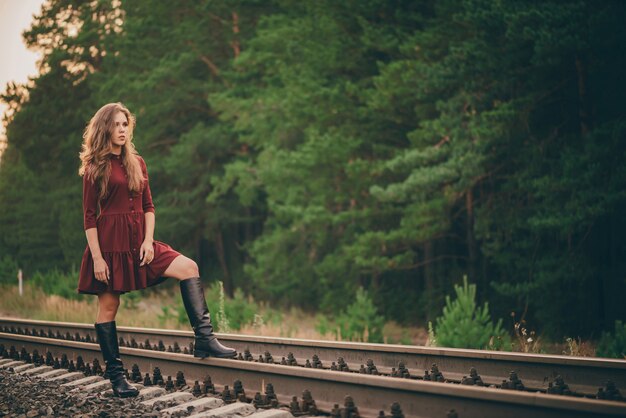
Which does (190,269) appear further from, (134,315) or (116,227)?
(134,315)

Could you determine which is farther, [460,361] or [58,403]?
[460,361]

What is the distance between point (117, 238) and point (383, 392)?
2.36 m

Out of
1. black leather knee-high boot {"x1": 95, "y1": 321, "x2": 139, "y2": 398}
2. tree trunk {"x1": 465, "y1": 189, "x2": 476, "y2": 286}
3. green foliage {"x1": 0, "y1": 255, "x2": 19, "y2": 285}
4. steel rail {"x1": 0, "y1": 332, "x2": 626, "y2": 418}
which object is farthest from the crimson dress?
green foliage {"x1": 0, "y1": 255, "x2": 19, "y2": 285}

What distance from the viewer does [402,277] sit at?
2758 centimetres

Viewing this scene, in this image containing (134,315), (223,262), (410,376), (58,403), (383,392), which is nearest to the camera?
(383,392)

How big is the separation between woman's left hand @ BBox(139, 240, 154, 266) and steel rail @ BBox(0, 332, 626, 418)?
1033 millimetres

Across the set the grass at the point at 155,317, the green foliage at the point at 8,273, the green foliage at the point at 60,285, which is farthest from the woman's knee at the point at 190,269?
the green foliage at the point at 8,273

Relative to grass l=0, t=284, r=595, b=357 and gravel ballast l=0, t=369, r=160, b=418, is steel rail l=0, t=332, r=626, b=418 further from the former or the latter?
grass l=0, t=284, r=595, b=357

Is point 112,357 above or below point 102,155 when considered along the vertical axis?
below

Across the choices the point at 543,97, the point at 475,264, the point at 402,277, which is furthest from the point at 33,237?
the point at 543,97

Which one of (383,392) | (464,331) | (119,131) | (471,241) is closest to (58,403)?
(119,131)

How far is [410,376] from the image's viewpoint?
620 cm

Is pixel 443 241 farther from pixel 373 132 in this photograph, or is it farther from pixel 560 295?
pixel 560 295

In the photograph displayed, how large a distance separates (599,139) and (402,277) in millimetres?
10918
